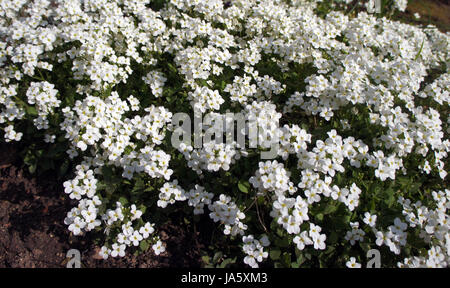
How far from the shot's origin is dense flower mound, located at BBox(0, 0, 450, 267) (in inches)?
146

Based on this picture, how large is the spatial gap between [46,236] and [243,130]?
274cm

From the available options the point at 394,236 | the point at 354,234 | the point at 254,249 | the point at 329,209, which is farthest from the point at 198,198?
the point at 394,236

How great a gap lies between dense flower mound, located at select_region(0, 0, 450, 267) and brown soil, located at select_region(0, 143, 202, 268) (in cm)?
24

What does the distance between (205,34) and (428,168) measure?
11.6ft

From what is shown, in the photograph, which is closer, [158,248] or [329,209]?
Answer: [329,209]

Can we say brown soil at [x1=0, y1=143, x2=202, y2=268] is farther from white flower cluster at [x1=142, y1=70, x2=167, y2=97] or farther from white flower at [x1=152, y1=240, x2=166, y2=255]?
white flower cluster at [x1=142, y1=70, x2=167, y2=97]

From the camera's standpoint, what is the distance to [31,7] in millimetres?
5430

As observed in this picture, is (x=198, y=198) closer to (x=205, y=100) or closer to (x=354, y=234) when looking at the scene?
(x=205, y=100)

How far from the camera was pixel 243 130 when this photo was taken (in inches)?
153

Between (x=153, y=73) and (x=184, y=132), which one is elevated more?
(x=153, y=73)

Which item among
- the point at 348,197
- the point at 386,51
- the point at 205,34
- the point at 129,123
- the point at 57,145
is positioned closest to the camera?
the point at 348,197

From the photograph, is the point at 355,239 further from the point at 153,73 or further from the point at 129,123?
the point at 153,73

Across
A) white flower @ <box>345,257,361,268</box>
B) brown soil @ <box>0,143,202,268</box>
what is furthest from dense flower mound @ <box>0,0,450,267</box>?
brown soil @ <box>0,143,202,268</box>
